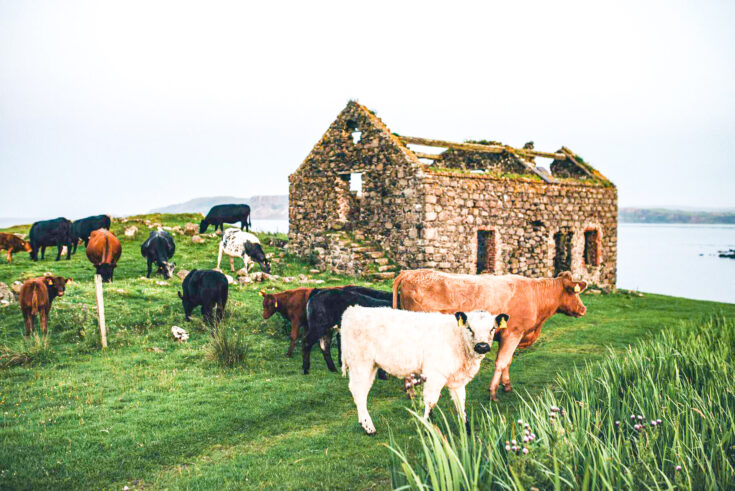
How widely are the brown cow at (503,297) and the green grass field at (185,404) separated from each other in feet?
3.30

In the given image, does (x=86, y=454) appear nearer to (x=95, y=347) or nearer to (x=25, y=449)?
(x=25, y=449)

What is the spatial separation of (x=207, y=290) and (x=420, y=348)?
270 inches

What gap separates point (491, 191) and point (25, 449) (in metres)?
15.8

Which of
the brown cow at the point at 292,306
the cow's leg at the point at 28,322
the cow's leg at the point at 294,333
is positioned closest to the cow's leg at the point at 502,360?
the brown cow at the point at 292,306

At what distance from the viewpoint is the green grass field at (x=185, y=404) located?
5.83 meters

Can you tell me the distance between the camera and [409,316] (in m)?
6.96

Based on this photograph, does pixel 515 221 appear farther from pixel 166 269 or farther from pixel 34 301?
pixel 34 301

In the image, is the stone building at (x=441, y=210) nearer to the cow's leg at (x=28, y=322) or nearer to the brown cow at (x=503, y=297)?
the brown cow at (x=503, y=297)

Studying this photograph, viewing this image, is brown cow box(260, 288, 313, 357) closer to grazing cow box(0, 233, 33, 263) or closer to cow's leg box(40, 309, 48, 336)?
cow's leg box(40, 309, 48, 336)

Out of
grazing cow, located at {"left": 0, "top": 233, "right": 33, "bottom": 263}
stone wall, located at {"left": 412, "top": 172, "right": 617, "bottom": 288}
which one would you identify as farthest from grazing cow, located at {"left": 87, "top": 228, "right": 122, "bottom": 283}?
grazing cow, located at {"left": 0, "top": 233, "right": 33, "bottom": 263}

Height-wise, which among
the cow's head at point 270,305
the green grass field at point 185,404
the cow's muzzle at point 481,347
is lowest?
the green grass field at point 185,404

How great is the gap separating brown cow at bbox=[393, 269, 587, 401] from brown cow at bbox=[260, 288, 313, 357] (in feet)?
6.99

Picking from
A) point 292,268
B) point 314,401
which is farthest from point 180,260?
point 314,401

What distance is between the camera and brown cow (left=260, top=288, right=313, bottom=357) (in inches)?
415
